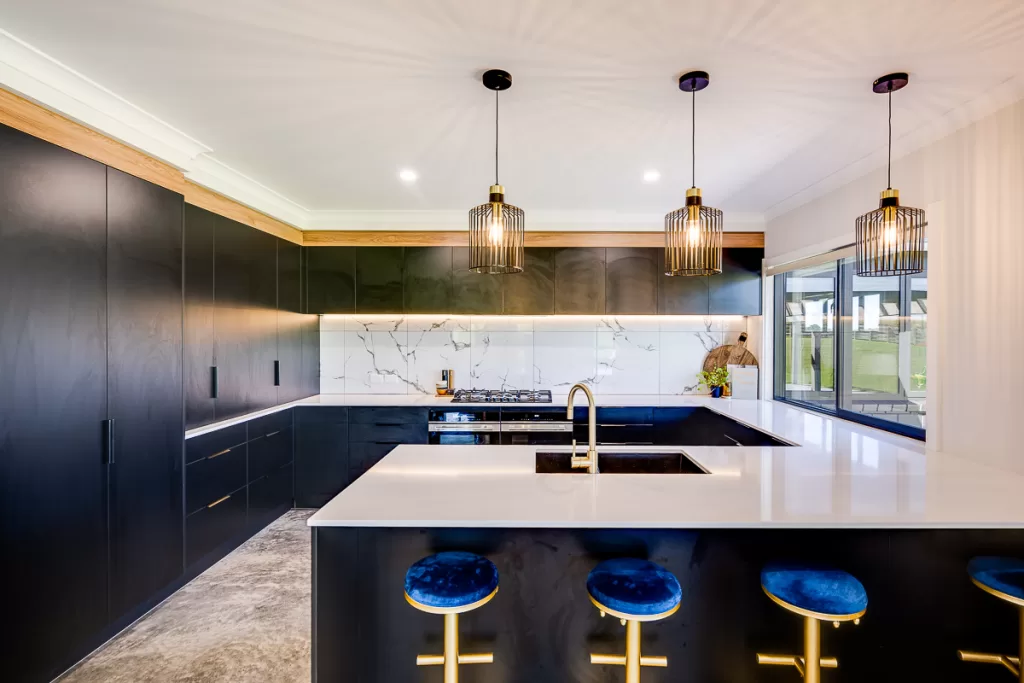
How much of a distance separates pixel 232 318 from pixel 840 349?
4.15 metres

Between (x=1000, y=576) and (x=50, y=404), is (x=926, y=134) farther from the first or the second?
(x=50, y=404)

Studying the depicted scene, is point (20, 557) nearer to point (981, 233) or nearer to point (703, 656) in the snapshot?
point (703, 656)

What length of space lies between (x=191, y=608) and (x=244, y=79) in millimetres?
2656

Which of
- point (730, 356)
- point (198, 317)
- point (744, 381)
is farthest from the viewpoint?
point (730, 356)

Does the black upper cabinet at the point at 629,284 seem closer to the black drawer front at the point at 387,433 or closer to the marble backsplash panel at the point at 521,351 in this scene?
the marble backsplash panel at the point at 521,351

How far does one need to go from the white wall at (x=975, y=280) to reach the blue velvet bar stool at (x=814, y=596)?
1.20m

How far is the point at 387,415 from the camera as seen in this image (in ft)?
12.6

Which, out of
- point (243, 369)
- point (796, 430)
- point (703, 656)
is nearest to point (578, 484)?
point (703, 656)

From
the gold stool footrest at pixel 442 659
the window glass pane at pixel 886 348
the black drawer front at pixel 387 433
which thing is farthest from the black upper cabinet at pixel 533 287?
the gold stool footrest at pixel 442 659

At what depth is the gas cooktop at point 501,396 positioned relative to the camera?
3934 millimetres

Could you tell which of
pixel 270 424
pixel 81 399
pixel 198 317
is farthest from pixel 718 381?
pixel 81 399

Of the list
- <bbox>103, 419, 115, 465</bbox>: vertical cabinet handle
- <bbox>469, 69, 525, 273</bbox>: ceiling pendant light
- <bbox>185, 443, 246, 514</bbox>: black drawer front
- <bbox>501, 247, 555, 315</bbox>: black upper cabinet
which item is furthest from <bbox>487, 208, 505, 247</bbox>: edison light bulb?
<bbox>185, 443, 246, 514</bbox>: black drawer front

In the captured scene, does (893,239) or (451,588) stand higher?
(893,239)

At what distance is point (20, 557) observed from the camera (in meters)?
1.76
